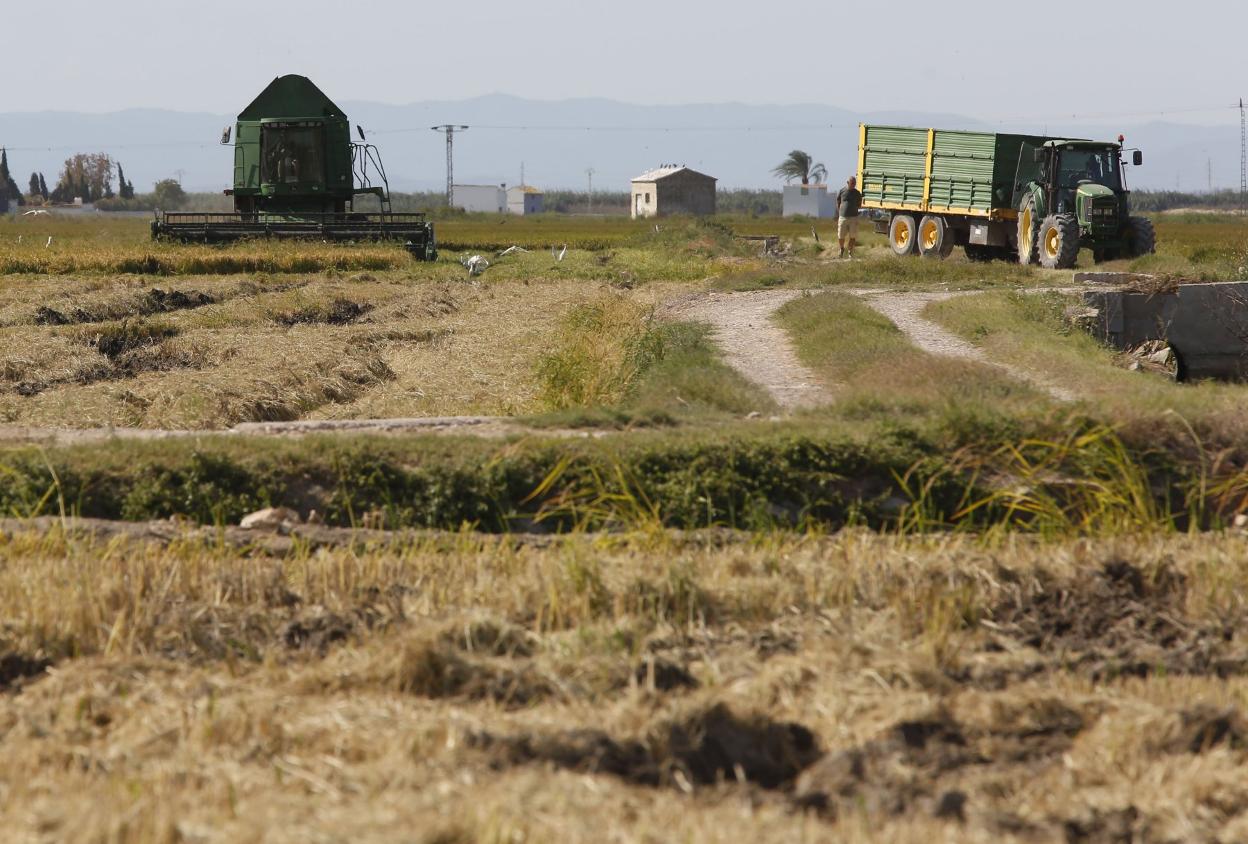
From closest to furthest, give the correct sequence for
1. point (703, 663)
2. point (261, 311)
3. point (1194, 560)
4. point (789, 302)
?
1. point (703, 663)
2. point (1194, 560)
3. point (789, 302)
4. point (261, 311)

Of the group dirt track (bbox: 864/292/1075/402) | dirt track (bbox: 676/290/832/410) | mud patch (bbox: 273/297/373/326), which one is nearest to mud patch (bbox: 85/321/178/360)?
mud patch (bbox: 273/297/373/326)

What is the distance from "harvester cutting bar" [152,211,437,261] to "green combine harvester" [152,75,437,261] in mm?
23

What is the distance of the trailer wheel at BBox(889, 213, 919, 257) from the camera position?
31802 mm

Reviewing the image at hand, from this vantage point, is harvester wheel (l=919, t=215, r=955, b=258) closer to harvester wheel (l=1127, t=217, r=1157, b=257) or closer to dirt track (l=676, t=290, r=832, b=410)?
harvester wheel (l=1127, t=217, r=1157, b=257)

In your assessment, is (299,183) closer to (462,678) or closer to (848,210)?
(848,210)

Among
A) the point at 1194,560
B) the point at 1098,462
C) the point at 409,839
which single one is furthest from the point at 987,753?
the point at 1098,462

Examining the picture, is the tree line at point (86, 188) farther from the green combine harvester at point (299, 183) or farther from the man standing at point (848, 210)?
the man standing at point (848, 210)

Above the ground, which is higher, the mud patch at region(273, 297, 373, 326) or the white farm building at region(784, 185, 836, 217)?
the white farm building at region(784, 185, 836, 217)

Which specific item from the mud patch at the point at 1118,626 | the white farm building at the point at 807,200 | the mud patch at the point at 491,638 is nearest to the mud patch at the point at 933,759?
the mud patch at the point at 1118,626

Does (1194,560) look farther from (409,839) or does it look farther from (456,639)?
(409,839)

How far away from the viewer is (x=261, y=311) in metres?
22.0

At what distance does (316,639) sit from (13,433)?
4521 millimetres

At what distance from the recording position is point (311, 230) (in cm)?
3488

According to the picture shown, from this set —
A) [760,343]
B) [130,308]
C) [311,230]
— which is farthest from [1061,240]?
[311,230]
